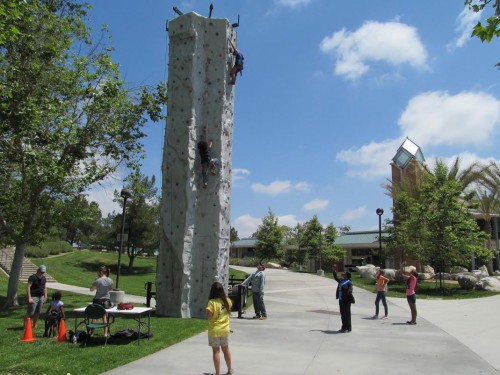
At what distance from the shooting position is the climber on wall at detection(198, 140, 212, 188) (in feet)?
47.3

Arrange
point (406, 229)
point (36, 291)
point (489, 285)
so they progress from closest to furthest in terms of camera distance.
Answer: point (36, 291), point (489, 285), point (406, 229)

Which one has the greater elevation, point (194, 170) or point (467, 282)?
point (194, 170)

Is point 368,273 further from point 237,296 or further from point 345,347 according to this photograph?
point 345,347

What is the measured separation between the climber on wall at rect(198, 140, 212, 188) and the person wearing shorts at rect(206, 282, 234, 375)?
25.2ft

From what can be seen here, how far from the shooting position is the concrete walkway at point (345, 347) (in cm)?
754

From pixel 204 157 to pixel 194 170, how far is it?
1.79 ft

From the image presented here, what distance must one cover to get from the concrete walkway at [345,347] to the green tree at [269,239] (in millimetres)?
32806

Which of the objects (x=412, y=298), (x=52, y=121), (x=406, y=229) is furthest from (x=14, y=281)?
(x=406, y=229)

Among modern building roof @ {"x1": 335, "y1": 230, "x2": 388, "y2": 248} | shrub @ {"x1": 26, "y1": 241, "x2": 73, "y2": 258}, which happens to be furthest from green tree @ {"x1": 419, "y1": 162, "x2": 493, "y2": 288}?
shrub @ {"x1": 26, "y1": 241, "x2": 73, "y2": 258}

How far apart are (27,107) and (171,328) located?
6989 mm

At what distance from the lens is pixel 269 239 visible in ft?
160

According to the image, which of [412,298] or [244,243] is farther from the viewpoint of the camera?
[244,243]

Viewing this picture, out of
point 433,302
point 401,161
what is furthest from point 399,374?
point 401,161

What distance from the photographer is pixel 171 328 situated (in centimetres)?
1127
